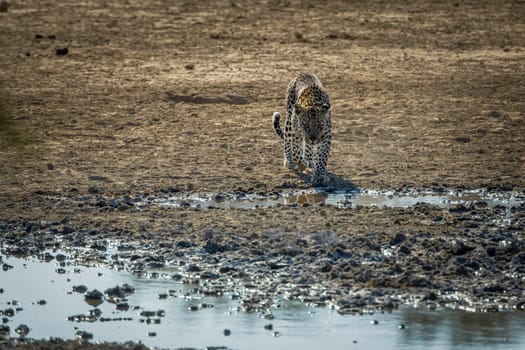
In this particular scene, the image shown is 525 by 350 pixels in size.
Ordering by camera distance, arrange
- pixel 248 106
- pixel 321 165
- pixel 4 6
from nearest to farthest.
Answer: pixel 321 165
pixel 248 106
pixel 4 6

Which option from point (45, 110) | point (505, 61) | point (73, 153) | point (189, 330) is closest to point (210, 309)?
point (189, 330)

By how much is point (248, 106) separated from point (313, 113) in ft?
12.7

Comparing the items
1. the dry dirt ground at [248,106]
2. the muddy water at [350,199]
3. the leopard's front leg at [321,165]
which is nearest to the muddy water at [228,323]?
the dry dirt ground at [248,106]

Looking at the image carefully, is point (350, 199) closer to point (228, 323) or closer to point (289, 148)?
point (289, 148)

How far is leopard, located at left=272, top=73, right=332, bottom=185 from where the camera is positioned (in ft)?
46.5

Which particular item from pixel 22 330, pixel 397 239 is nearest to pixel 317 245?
pixel 397 239

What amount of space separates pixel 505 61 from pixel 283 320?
13.4m

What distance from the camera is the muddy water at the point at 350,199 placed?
1301 centimetres

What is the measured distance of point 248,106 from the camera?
18.2 meters

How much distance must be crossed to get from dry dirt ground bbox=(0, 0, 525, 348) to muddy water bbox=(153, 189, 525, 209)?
298 millimetres

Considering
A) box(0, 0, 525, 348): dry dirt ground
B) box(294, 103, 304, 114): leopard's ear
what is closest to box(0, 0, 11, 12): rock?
box(0, 0, 525, 348): dry dirt ground

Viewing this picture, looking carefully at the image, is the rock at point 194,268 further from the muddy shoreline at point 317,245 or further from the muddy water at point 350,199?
the muddy water at point 350,199

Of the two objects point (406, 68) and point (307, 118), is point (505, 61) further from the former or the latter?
point (307, 118)

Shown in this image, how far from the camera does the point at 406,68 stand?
68.7ft
